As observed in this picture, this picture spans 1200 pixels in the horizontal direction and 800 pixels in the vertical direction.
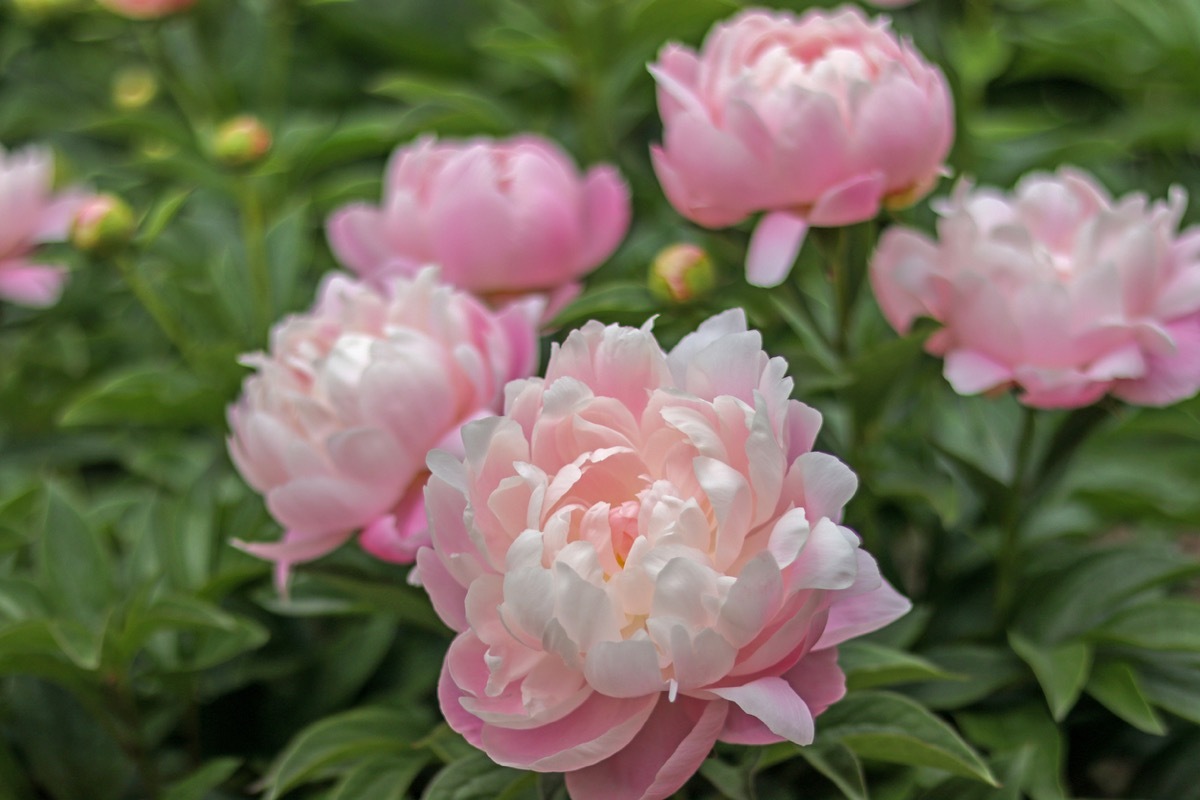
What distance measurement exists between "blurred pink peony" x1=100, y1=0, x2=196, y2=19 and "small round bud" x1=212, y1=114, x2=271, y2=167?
0.66ft

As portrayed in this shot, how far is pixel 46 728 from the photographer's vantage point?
2.53ft

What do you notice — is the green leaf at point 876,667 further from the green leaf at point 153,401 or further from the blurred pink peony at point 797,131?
the green leaf at point 153,401

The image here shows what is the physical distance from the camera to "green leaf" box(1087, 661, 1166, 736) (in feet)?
2.12

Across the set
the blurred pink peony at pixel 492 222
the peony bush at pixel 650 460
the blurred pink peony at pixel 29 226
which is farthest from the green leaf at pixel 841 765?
the blurred pink peony at pixel 29 226

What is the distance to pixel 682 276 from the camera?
69cm

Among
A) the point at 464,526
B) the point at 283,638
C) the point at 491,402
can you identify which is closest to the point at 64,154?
the point at 283,638

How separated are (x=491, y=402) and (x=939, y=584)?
1.16 ft

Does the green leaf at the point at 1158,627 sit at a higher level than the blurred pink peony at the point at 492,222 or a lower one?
lower

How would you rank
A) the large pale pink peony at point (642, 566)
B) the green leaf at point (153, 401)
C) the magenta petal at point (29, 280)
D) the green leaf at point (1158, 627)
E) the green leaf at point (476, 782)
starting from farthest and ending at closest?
1. the magenta petal at point (29, 280)
2. the green leaf at point (153, 401)
3. the green leaf at point (1158, 627)
4. the green leaf at point (476, 782)
5. the large pale pink peony at point (642, 566)

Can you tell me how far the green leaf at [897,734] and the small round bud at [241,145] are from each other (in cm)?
64

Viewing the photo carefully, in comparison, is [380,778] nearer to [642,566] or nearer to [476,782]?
[476,782]

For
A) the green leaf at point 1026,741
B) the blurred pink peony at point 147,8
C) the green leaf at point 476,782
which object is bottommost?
the green leaf at point 1026,741

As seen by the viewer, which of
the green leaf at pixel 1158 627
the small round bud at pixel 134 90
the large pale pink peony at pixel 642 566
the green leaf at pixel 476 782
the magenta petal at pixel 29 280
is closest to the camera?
the large pale pink peony at pixel 642 566

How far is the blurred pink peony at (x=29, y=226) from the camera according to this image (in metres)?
1.01
